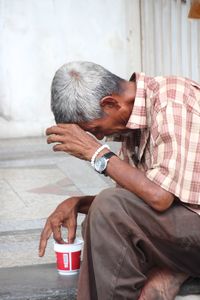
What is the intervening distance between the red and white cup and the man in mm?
274

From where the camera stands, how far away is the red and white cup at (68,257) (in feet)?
13.0

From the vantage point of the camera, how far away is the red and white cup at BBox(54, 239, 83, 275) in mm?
3975

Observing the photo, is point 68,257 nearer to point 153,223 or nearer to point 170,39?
point 153,223

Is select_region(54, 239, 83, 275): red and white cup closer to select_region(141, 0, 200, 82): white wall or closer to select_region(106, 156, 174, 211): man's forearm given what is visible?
select_region(106, 156, 174, 211): man's forearm

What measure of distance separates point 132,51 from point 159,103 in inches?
247

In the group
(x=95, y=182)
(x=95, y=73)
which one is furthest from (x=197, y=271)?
(x=95, y=182)

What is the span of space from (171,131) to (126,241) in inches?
18.6

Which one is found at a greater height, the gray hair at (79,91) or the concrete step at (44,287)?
A: the gray hair at (79,91)

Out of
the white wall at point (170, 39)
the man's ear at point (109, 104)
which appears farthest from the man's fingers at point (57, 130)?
the white wall at point (170, 39)

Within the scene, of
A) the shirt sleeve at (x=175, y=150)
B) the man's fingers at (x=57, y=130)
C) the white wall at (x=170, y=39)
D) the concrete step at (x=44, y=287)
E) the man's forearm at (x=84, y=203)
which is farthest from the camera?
the white wall at (x=170, y=39)

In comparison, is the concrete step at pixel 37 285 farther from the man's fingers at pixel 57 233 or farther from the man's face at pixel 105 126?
the man's face at pixel 105 126

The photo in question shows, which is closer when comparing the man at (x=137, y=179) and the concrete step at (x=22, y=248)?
the man at (x=137, y=179)

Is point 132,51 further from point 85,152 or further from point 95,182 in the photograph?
point 85,152

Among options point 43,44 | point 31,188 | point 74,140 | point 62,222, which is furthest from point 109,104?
point 43,44
